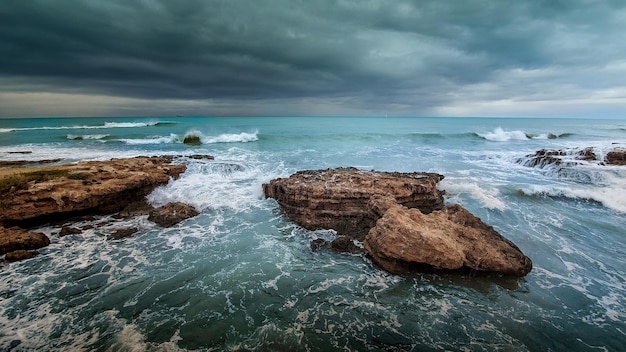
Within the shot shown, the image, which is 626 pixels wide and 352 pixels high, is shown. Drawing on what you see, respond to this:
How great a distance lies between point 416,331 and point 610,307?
453cm

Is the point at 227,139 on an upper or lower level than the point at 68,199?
upper

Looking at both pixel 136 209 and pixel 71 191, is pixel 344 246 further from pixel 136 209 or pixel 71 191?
pixel 71 191

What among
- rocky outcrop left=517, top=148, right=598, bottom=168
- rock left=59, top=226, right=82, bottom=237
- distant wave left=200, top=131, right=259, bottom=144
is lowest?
rock left=59, top=226, right=82, bottom=237

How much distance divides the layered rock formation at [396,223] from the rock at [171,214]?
11.8 ft

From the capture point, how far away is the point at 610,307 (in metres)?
6.20

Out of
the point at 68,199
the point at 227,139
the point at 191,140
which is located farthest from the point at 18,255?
the point at 227,139

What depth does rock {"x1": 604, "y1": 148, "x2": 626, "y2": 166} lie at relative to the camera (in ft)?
62.5

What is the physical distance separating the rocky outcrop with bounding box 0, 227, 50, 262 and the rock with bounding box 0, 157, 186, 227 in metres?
1.20

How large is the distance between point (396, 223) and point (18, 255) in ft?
33.8

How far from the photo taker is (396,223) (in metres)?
7.64

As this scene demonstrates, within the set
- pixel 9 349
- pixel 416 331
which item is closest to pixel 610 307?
pixel 416 331

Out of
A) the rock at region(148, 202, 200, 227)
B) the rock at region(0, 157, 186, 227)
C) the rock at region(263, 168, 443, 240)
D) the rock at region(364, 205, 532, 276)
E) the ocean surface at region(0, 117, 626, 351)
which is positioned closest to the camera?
the ocean surface at region(0, 117, 626, 351)

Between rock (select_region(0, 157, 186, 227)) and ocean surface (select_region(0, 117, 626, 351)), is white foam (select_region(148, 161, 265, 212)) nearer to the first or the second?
rock (select_region(0, 157, 186, 227))

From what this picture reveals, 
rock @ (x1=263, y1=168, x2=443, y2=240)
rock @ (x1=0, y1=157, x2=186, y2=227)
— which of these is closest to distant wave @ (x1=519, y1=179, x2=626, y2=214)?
rock @ (x1=263, y1=168, x2=443, y2=240)
